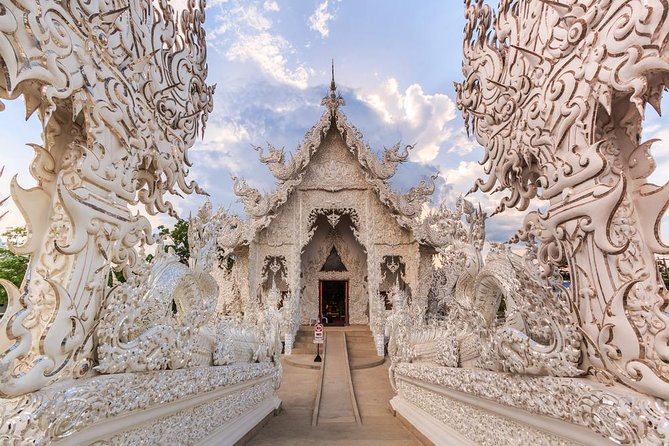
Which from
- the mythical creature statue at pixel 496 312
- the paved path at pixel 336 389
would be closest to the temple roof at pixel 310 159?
the paved path at pixel 336 389

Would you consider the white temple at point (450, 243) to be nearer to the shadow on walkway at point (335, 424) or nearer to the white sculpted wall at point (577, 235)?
the white sculpted wall at point (577, 235)

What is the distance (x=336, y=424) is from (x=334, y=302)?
8.32 m

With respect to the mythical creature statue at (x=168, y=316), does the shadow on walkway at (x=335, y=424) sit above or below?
below

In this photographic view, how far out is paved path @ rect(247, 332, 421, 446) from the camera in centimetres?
331

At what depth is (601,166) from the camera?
4.95ft

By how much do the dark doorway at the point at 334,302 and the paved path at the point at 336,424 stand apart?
177 inches

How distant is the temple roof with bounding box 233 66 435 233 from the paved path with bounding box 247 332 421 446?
4.03 m

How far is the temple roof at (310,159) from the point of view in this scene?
9750 millimetres

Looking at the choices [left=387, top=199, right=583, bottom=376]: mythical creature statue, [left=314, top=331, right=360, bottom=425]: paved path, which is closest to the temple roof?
[left=314, top=331, right=360, bottom=425]: paved path

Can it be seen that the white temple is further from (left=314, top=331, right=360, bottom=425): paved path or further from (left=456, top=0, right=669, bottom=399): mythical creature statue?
(left=314, top=331, right=360, bottom=425): paved path

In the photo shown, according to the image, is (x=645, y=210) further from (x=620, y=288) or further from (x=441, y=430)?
(x=441, y=430)

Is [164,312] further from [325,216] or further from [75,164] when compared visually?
[325,216]

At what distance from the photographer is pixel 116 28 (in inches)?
71.6

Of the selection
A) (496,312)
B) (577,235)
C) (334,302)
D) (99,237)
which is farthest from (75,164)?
(334,302)
